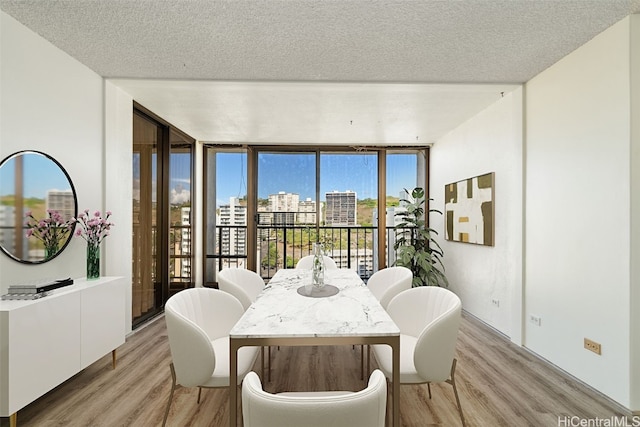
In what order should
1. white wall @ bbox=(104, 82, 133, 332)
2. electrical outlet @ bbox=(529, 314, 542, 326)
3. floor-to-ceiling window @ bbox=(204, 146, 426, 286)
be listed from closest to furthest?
electrical outlet @ bbox=(529, 314, 542, 326)
white wall @ bbox=(104, 82, 133, 332)
floor-to-ceiling window @ bbox=(204, 146, 426, 286)

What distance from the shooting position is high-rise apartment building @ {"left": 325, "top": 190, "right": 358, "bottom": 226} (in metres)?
5.42

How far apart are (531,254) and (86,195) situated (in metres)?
4.19

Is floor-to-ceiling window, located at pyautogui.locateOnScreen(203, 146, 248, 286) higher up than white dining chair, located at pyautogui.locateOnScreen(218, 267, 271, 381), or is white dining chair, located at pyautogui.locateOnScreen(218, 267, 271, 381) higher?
floor-to-ceiling window, located at pyautogui.locateOnScreen(203, 146, 248, 286)

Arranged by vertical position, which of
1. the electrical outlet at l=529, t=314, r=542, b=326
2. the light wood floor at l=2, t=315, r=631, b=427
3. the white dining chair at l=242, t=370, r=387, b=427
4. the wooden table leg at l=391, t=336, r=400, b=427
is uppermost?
the white dining chair at l=242, t=370, r=387, b=427

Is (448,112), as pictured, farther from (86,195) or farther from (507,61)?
(86,195)

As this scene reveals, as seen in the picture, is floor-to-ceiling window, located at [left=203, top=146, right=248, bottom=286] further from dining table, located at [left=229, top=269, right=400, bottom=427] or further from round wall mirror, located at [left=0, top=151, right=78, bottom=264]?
dining table, located at [left=229, top=269, right=400, bottom=427]

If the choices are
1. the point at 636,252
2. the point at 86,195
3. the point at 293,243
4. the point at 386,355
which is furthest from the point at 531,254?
the point at 86,195

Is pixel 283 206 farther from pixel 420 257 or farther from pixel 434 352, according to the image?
pixel 434 352

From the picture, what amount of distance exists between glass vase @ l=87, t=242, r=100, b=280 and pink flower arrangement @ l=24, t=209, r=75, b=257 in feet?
0.63

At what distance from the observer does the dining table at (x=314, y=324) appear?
53.2 inches

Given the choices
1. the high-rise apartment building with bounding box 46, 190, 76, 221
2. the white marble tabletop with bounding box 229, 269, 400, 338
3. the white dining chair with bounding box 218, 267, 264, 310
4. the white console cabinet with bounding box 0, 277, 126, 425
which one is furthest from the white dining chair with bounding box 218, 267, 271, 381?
the high-rise apartment building with bounding box 46, 190, 76, 221

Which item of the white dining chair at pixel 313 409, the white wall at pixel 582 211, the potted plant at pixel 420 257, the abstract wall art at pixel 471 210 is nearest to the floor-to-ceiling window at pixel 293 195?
the potted plant at pixel 420 257

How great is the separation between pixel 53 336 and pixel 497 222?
4.06 metres

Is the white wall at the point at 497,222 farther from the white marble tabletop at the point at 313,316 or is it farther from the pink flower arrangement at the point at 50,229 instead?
the pink flower arrangement at the point at 50,229
